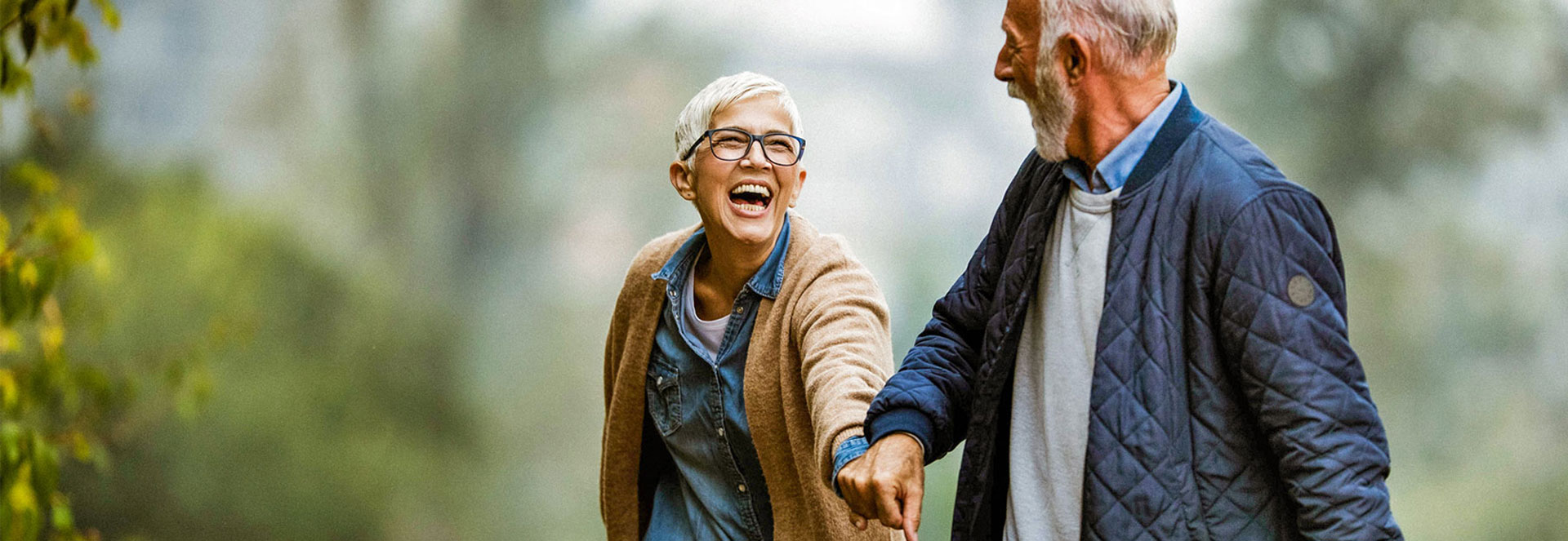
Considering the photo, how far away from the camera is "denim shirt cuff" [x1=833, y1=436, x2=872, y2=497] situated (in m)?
1.83

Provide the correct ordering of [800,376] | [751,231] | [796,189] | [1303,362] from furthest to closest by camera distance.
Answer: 1. [796,189]
2. [751,231]
3. [800,376]
4. [1303,362]

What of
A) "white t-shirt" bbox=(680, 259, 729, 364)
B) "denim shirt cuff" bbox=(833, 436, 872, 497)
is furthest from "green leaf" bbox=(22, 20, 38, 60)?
"denim shirt cuff" bbox=(833, 436, 872, 497)

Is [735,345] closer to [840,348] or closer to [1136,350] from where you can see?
[840,348]

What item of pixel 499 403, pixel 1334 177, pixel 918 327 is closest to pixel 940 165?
pixel 918 327

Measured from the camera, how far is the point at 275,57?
4238mm

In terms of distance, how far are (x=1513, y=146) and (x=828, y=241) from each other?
275 centimetres

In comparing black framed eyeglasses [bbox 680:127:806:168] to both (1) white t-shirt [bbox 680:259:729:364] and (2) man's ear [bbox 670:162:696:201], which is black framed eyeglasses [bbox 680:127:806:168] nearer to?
(2) man's ear [bbox 670:162:696:201]

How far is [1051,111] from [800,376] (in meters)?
0.75

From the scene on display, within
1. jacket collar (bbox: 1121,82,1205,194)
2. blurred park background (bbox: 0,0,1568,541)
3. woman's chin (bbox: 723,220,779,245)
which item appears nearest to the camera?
jacket collar (bbox: 1121,82,1205,194)

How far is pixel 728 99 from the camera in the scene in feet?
7.93

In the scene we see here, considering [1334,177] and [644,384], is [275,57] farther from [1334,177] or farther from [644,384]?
[1334,177]

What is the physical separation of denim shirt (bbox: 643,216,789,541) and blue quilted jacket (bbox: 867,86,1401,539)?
2.49 feet

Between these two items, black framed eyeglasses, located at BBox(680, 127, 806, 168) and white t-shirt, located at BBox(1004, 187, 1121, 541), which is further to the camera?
black framed eyeglasses, located at BBox(680, 127, 806, 168)

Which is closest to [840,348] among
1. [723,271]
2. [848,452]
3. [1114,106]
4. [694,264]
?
[848,452]
